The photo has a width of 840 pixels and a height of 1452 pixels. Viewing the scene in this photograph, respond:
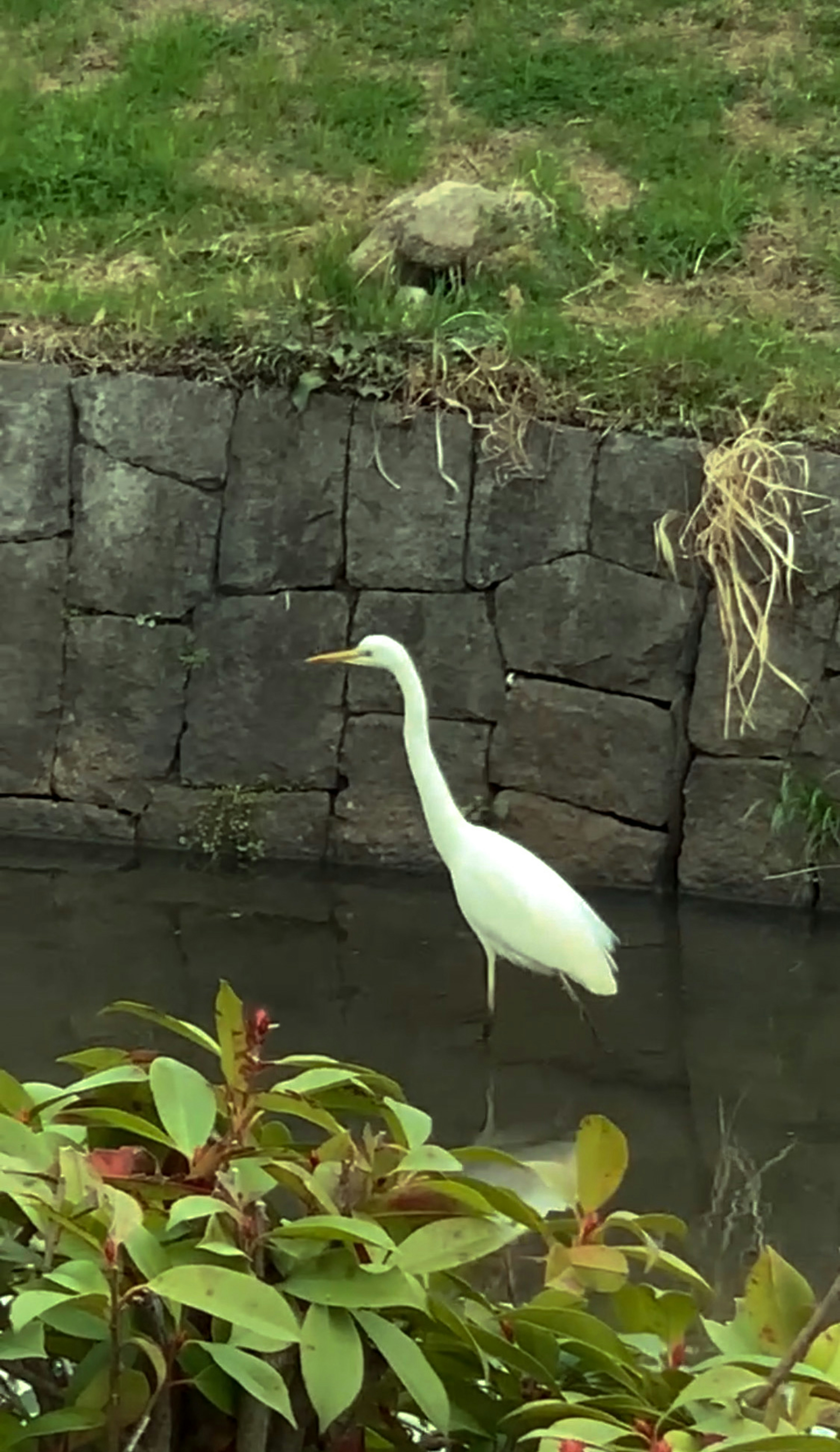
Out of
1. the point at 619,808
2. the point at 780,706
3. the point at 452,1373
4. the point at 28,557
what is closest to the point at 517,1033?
the point at 619,808

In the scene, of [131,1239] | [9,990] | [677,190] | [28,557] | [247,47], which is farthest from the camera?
[247,47]

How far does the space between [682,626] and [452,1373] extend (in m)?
2.98

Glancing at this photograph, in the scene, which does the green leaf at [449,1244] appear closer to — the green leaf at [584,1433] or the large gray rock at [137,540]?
the green leaf at [584,1433]

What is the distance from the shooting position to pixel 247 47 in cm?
577

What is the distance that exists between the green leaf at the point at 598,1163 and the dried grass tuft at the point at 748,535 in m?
2.76

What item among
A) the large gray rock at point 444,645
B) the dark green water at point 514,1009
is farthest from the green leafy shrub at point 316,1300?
the large gray rock at point 444,645

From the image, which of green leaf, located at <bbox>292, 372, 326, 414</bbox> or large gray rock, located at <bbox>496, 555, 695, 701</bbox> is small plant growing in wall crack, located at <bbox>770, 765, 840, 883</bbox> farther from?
green leaf, located at <bbox>292, 372, 326, 414</bbox>

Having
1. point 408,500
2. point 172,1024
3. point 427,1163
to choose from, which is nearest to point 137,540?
point 408,500

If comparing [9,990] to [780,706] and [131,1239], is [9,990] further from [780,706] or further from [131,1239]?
[131,1239]

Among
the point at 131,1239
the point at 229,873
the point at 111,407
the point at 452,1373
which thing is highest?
the point at 131,1239

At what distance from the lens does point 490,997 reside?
3.38 meters

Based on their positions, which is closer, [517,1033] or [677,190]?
[517,1033]

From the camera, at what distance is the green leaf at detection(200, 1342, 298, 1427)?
2.88ft

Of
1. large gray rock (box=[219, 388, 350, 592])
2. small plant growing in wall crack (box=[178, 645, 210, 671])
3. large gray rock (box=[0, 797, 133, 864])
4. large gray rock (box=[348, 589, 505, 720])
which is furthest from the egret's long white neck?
large gray rock (box=[0, 797, 133, 864])
